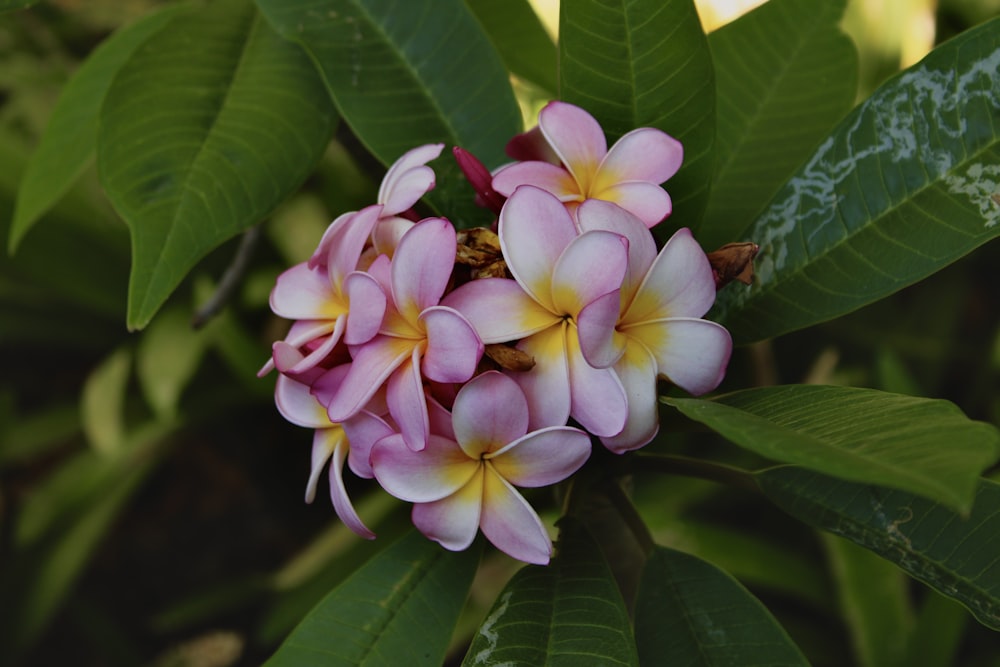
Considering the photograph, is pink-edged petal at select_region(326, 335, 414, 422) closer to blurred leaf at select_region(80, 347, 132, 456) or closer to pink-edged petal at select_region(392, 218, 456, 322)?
pink-edged petal at select_region(392, 218, 456, 322)

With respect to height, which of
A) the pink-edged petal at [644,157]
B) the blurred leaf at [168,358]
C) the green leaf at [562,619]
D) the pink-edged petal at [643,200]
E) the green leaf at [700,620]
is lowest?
the blurred leaf at [168,358]

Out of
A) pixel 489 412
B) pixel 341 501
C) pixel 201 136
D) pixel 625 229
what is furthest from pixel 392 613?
pixel 201 136

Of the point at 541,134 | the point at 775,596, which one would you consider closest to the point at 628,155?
the point at 541,134

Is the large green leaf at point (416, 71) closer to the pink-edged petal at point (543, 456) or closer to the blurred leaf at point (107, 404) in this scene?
the pink-edged petal at point (543, 456)

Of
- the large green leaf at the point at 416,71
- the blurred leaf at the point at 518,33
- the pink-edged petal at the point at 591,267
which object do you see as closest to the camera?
the pink-edged petal at the point at 591,267

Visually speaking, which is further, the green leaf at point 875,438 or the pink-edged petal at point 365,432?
the pink-edged petal at point 365,432

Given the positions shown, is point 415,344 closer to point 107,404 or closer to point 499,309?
point 499,309

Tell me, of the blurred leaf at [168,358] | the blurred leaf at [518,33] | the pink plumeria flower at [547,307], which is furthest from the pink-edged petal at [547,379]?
the blurred leaf at [168,358]

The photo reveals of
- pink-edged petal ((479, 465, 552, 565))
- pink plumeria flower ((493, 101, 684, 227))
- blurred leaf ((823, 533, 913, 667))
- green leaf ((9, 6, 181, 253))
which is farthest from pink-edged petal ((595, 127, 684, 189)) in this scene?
blurred leaf ((823, 533, 913, 667))
